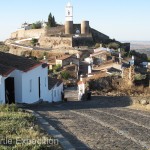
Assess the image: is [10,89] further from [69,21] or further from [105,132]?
[69,21]

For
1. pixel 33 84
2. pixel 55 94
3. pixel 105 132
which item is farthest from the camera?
pixel 55 94

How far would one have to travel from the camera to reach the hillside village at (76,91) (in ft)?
39.7

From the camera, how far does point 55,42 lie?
3492 inches

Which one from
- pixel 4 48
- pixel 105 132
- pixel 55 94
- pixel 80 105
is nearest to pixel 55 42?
pixel 4 48

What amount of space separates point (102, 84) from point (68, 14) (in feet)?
152

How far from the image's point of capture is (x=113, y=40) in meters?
92.2

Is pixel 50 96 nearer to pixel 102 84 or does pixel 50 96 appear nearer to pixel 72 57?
pixel 102 84

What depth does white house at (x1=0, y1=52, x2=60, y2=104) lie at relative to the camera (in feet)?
71.6

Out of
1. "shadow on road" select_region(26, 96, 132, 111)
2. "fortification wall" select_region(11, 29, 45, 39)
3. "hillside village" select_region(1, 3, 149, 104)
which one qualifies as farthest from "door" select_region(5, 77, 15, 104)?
"fortification wall" select_region(11, 29, 45, 39)

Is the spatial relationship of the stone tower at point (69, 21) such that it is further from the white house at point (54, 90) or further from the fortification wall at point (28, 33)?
the white house at point (54, 90)

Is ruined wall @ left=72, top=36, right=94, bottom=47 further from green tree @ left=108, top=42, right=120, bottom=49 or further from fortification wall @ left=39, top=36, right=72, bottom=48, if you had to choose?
green tree @ left=108, top=42, right=120, bottom=49

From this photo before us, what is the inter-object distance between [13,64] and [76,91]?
73.5 ft

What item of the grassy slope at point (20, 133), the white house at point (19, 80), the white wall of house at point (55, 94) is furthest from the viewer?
the white wall of house at point (55, 94)

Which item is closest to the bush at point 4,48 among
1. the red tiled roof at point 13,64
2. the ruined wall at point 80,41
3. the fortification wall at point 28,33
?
the fortification wall at point 28,33
